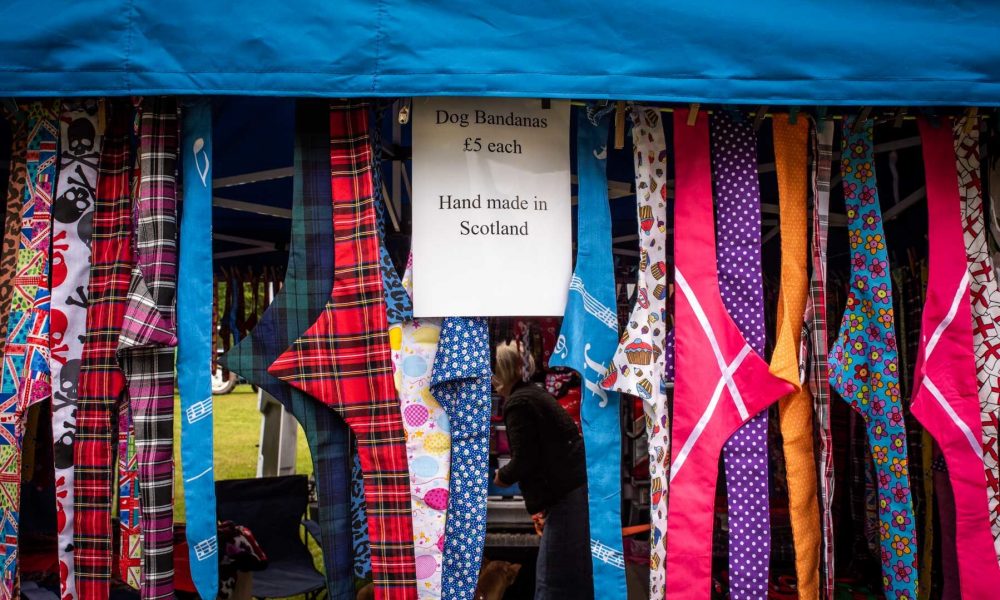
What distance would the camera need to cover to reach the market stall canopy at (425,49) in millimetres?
1548

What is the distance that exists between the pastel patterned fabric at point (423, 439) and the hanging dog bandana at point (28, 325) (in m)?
0.86

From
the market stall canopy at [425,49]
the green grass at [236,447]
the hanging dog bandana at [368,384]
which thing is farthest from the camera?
the green grass at [236,447]

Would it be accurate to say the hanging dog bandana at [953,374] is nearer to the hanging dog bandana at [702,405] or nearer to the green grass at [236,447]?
the hanging dog bandana at [702,405]

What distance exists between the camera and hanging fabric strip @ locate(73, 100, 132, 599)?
5.50 ft

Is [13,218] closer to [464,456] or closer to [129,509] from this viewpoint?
[129,509]

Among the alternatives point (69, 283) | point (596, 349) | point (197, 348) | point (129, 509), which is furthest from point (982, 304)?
point (69, 283)

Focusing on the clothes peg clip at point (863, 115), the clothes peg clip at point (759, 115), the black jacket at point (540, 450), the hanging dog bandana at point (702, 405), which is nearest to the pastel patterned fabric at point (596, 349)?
the hanging dog bandana at point (702, 405)

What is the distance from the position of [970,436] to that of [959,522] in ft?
0.72

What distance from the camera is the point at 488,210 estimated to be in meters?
1.82

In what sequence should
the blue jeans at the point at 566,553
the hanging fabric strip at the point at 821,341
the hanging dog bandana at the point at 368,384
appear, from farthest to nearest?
the blue jeans at the point at 566,553 < the hanging fabric strip at the point at 821,341 < the hanging dog bandana at the point at 368,384

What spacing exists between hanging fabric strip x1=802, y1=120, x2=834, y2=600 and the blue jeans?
1.17 m

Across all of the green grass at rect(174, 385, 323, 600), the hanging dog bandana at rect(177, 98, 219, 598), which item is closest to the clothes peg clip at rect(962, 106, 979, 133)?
the hanging dog bandana at rect(177, 98, 219, 598)

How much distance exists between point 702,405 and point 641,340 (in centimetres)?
22

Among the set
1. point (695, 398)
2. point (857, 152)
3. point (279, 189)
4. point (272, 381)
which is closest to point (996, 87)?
point (857, 152)
